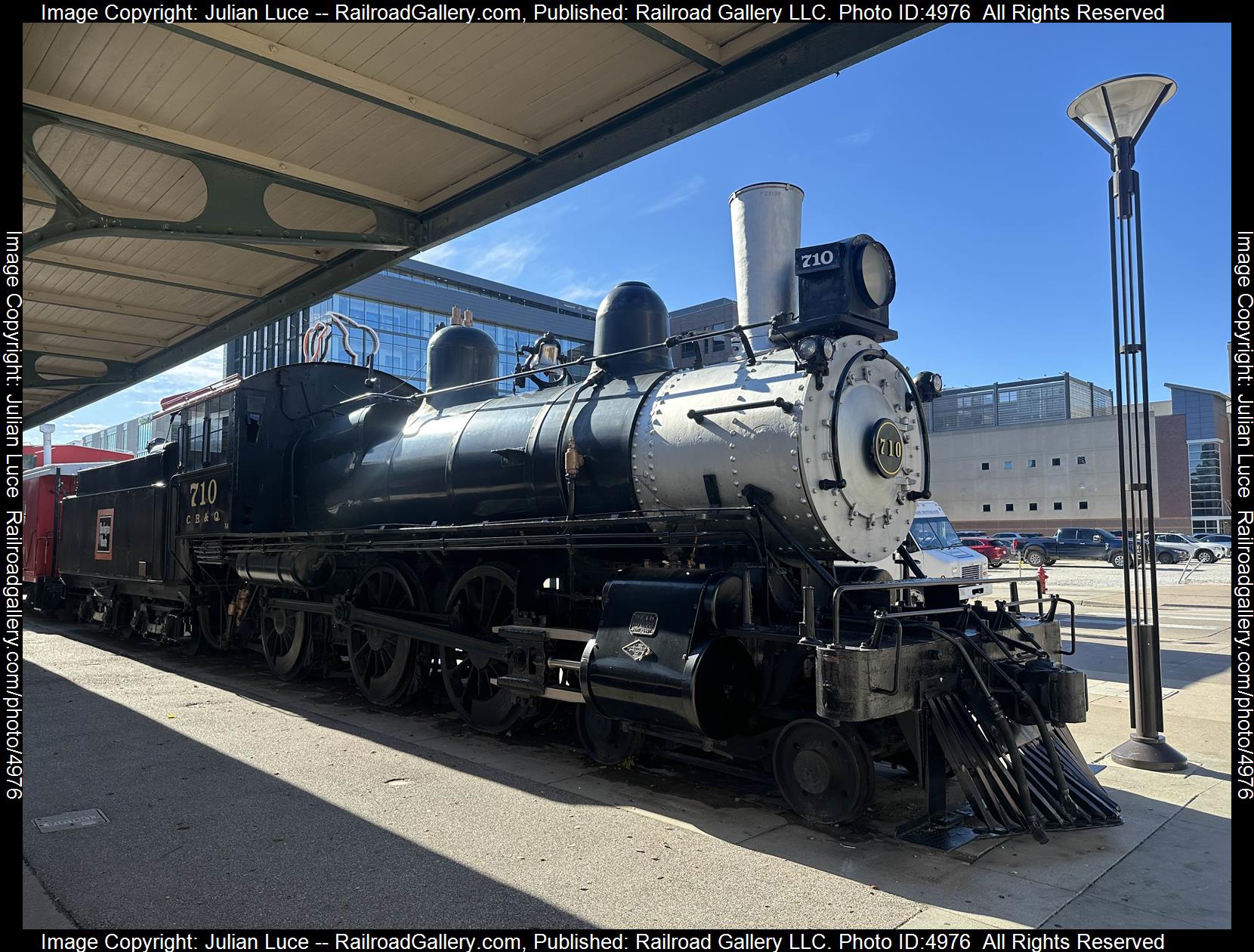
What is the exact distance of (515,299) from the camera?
61.2 meters

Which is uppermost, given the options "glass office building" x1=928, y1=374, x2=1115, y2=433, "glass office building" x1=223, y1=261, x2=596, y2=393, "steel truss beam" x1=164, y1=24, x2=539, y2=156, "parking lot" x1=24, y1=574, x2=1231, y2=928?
"glass office building" x1=223, y1=261, x2=596, y2=393

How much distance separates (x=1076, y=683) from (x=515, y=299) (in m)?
58.9

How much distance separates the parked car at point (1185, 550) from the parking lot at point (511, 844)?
33011 mm

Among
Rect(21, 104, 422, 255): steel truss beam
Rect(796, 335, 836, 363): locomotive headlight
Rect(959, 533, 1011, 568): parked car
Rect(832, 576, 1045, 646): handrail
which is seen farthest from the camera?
Rect(959, 533, 1011, 568): parked car

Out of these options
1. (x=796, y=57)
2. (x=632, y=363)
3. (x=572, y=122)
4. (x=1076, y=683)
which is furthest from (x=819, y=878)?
(x=572, y=122)

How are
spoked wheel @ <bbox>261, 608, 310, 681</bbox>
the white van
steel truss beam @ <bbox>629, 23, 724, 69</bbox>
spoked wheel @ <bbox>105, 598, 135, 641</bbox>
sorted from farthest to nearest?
the white van → spoked wheel @ <bbox>105, 598, 135, 641</bbox> → spoked wheel @ <bbox>261, 608, 310, 681</bbox> → steel truss beam @ <bbox>629, 23, 724, 69</bbox>

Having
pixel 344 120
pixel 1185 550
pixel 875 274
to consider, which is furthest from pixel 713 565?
pixel 1185 550

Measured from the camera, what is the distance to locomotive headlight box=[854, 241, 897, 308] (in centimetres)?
564

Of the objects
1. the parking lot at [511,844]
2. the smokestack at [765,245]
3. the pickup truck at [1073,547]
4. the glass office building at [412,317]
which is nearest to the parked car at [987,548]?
the pickup truck at [1073,547]

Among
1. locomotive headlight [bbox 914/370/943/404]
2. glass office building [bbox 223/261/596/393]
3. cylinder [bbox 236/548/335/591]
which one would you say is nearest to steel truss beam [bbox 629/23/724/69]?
locomotive headlight [bbox 914/370/943/404]

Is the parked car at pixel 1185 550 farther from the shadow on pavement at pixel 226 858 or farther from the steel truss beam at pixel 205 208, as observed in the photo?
the shadow on pavement at pixel 226 858

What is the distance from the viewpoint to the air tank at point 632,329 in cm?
662

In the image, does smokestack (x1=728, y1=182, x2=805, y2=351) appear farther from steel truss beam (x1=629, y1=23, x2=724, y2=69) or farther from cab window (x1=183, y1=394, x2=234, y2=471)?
cab window (x1=183, y1=394, x2=234, y2=471)

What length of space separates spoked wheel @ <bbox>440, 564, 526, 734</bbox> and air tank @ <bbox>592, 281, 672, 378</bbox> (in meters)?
1.92
